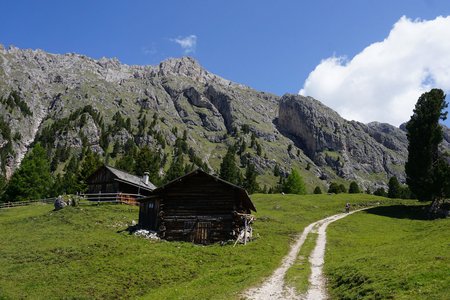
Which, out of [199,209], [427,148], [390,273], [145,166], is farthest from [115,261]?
[145,166]

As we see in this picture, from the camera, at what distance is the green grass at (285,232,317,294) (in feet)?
77.6

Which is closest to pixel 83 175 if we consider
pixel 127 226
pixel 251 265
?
pixel 127 226

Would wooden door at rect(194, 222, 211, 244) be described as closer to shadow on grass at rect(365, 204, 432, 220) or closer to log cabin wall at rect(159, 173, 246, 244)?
log cabin wall at rect(159, 173, 246, 244)

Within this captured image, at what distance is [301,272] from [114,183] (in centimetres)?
4952

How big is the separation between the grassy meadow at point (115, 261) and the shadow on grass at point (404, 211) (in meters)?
25.3

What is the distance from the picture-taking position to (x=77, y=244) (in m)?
37.7

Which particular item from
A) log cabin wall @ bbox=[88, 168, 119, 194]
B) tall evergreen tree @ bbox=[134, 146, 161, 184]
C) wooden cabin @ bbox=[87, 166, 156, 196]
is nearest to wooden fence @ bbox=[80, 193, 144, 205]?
wooden cabin @ bbox=[87, 166, 156, 196]

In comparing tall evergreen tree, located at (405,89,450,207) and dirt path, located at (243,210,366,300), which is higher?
tall evergreen tree, located at (405,89,450,207)

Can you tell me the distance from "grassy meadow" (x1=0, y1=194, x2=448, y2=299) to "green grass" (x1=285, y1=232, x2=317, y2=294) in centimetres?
Answer: 32

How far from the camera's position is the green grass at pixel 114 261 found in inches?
1024

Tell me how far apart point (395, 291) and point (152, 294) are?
48.5 feet

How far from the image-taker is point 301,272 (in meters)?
27.6

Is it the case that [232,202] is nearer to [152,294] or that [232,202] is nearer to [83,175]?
[152,294]

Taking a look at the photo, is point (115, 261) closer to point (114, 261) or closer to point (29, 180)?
point (114, 261)
